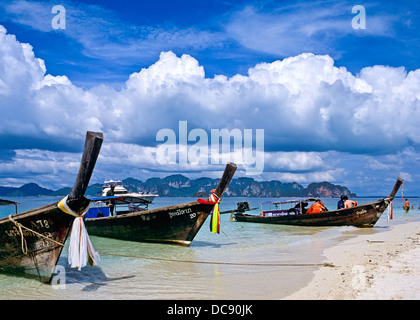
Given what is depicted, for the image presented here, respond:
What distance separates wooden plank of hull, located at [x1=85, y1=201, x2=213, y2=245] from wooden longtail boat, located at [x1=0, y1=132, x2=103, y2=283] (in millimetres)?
5394

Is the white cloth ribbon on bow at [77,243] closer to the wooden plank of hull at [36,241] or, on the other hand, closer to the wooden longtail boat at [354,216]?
the wooden plank of hull at [36,241]

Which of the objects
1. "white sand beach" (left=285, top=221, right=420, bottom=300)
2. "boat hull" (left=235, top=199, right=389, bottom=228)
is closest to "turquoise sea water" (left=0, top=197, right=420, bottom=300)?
"white sand beach" (left=285, top=221, right=420, bottom=300)

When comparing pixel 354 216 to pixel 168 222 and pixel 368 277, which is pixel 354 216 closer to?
pixel 168 222

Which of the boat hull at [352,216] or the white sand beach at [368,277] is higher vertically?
the boat hull at [352,216]

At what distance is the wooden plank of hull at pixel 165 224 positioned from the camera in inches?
499

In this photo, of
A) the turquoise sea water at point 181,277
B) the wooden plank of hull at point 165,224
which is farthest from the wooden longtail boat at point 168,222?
the turquoise sea water at point 181,277

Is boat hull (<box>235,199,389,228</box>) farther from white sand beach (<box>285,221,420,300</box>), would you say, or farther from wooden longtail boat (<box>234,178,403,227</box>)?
white sand beach (<box>285,221,420,300</box>)

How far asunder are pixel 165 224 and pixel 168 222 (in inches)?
5.2

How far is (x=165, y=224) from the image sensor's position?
518 inches

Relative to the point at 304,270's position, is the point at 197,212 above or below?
above
